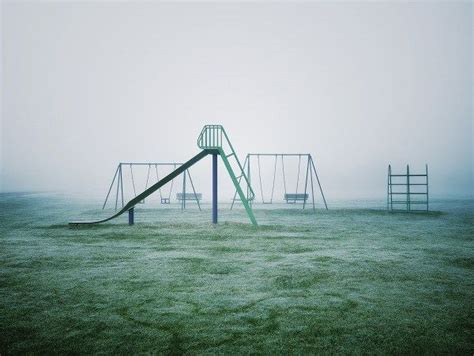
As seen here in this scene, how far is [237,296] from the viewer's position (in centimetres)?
408

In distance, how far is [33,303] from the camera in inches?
151

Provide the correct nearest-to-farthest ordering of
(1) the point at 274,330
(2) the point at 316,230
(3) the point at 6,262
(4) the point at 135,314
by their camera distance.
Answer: (1) the point at 274,330
(4) the point at 135,314
(3) the point at 6,262
(2) the point at 316,230

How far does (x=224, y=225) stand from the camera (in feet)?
35.9

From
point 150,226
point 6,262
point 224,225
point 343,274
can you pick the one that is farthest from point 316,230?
point 6,262

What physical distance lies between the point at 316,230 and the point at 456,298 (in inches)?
229

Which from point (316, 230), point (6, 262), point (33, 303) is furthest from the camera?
point (316, 230)

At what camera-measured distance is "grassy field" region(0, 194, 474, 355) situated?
2928 mm

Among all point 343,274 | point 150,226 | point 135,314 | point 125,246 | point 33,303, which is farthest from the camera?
point 150,226

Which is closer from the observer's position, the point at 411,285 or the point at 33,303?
the point at 33,303

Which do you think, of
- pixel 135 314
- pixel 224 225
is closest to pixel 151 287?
pixel 135 314

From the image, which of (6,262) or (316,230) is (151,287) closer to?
(6,262)

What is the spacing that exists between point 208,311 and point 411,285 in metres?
3.08

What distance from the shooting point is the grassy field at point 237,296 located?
293 centimetres

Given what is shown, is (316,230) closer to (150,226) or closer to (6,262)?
(150,226)
